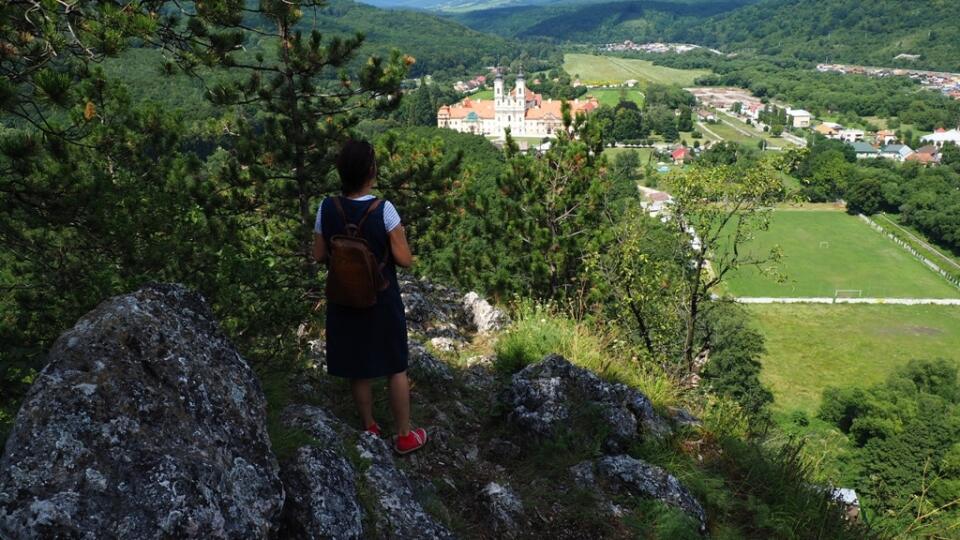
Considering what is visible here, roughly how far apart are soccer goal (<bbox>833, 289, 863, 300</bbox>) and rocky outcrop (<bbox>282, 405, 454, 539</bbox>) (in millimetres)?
45314

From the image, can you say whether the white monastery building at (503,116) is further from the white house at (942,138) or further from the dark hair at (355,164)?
the dark hair at (355,164)

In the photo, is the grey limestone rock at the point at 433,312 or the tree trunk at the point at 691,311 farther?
the tree trunk at the point at 691,311

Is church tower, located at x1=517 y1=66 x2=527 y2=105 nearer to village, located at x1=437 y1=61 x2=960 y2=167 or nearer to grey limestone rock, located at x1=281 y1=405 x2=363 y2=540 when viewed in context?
village, located at x1=437 y1=61 x2=960 y2=167

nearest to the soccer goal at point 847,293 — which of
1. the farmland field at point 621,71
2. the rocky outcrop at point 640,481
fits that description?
the rocky outcrop at point 640,481

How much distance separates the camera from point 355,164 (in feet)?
9.86

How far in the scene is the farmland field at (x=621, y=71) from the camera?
457ft

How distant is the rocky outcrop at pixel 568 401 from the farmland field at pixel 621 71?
13872cm

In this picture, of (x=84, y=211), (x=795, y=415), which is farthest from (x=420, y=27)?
(x=84, y=211)

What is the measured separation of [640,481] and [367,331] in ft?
6.49

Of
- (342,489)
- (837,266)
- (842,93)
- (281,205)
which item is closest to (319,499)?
(342,489)

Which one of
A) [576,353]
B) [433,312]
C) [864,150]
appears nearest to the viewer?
[576,353]

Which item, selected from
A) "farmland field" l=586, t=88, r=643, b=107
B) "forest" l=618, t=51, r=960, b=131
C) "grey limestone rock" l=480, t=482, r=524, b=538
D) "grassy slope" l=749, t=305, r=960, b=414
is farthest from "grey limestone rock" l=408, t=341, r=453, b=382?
"forest" l=618, t=51, r=960, b=131

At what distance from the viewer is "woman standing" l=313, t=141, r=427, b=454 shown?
3021 mm

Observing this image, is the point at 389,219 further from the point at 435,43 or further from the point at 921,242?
the point at 435,43
